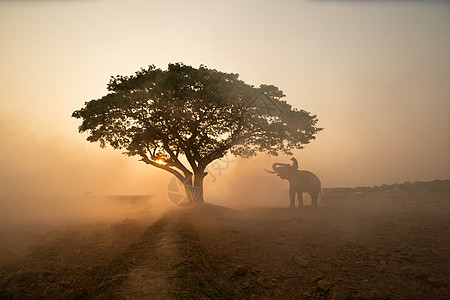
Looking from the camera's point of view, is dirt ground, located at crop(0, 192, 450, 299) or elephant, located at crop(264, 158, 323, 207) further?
elephant, located at crop(264, 158, 323, 207)

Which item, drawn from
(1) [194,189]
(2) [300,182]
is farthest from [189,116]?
(2) [300,182]

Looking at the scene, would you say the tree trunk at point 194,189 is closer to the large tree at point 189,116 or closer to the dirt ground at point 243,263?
the large tree at point 189,116

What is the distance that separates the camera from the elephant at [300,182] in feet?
58.1

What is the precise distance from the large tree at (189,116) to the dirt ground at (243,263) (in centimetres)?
791

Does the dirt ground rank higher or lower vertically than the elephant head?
lower

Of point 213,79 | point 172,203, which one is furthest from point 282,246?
point 172,203

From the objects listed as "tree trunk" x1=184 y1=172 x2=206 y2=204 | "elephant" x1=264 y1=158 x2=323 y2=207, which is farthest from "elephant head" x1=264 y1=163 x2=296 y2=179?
"tree trunk" x1=184 y1=172 x2=206 y2=204

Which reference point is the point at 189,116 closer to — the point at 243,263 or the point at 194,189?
the point at 194,189

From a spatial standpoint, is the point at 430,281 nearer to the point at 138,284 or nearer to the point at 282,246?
the point at 282,246

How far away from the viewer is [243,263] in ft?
22.3

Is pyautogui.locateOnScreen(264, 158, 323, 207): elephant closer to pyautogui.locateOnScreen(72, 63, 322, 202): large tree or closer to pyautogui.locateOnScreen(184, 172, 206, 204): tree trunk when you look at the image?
pyautogui.locateOnScreen(72, 63, 322, 202): large tree

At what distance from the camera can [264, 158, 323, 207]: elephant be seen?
58.1 feet

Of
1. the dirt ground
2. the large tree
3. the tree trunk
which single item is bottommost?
the dirt ground

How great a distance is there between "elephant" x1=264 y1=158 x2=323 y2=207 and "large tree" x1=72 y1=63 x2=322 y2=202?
2.45 meters
